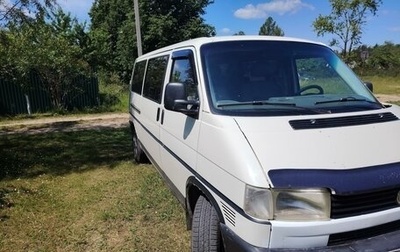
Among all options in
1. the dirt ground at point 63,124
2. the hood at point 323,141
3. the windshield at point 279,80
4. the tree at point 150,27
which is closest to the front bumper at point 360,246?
the hood at point 323,141

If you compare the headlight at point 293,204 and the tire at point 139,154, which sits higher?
the headlight at point 293,204

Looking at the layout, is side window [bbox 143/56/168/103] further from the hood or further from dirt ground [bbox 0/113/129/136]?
dirt ground [bbox 0/113/129/136]

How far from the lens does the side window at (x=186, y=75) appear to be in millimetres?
3524

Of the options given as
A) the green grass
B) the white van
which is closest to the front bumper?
the white van

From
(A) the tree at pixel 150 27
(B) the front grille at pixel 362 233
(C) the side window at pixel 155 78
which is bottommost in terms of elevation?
(B) the front grille at pixel 362 233

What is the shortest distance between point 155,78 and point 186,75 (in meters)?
1.46

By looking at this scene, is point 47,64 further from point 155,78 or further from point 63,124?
point 155,78

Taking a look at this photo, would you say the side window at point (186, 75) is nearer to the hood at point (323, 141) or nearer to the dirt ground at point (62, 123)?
the hood at point (323, 141)

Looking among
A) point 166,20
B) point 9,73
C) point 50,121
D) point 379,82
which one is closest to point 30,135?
point 50,121

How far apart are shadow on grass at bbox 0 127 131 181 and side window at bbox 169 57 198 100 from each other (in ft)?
11.5

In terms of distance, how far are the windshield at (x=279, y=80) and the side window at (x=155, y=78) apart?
1.25 meters

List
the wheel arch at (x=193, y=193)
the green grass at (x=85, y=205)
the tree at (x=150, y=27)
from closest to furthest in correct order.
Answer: the wheel arch at (x=193, y=193)
the green grass at (x=85, y=205)
the tree at (x=150, y=27)

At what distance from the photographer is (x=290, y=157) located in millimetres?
2428

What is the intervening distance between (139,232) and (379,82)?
31.3 metres
